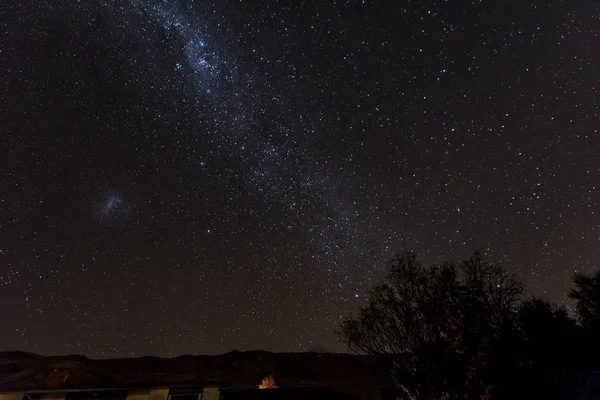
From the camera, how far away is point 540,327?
1956 centimetres

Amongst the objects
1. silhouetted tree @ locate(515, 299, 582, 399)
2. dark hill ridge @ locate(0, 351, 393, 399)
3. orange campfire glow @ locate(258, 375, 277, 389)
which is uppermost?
dark hill ridge @ locate(0, 351, 393, 399)

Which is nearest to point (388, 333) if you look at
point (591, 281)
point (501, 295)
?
point (501, 295)

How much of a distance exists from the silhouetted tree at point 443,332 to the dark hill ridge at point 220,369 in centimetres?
2091

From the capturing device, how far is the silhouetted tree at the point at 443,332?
595 inches

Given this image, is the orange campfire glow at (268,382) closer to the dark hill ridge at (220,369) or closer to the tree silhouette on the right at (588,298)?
the dark hill ridge at (220,369)

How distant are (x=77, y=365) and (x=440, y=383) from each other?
42854 mm

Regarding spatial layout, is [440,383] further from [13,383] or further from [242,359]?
[13,383]

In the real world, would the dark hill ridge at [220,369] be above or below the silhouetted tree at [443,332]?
above

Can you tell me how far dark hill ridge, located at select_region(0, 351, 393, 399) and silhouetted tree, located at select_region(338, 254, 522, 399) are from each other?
68.6 feet

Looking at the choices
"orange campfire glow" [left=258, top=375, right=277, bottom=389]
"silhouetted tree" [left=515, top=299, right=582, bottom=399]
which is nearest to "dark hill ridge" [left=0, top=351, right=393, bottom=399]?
"orange campfire glow" [left=258, top=375, right=277, bottom=389]

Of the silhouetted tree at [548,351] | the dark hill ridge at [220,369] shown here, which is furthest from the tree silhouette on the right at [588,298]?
the dark hill ridge at [220,369]

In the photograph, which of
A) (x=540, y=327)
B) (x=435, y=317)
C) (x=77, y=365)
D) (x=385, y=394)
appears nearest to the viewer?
(x=435, y=317)

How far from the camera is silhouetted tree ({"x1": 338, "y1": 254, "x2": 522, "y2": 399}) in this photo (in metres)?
15.1

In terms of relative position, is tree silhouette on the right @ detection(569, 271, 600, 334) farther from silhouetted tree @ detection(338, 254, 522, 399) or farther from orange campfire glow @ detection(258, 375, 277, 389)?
orange campfire glow @ detection(258, 375, 277, 389)
